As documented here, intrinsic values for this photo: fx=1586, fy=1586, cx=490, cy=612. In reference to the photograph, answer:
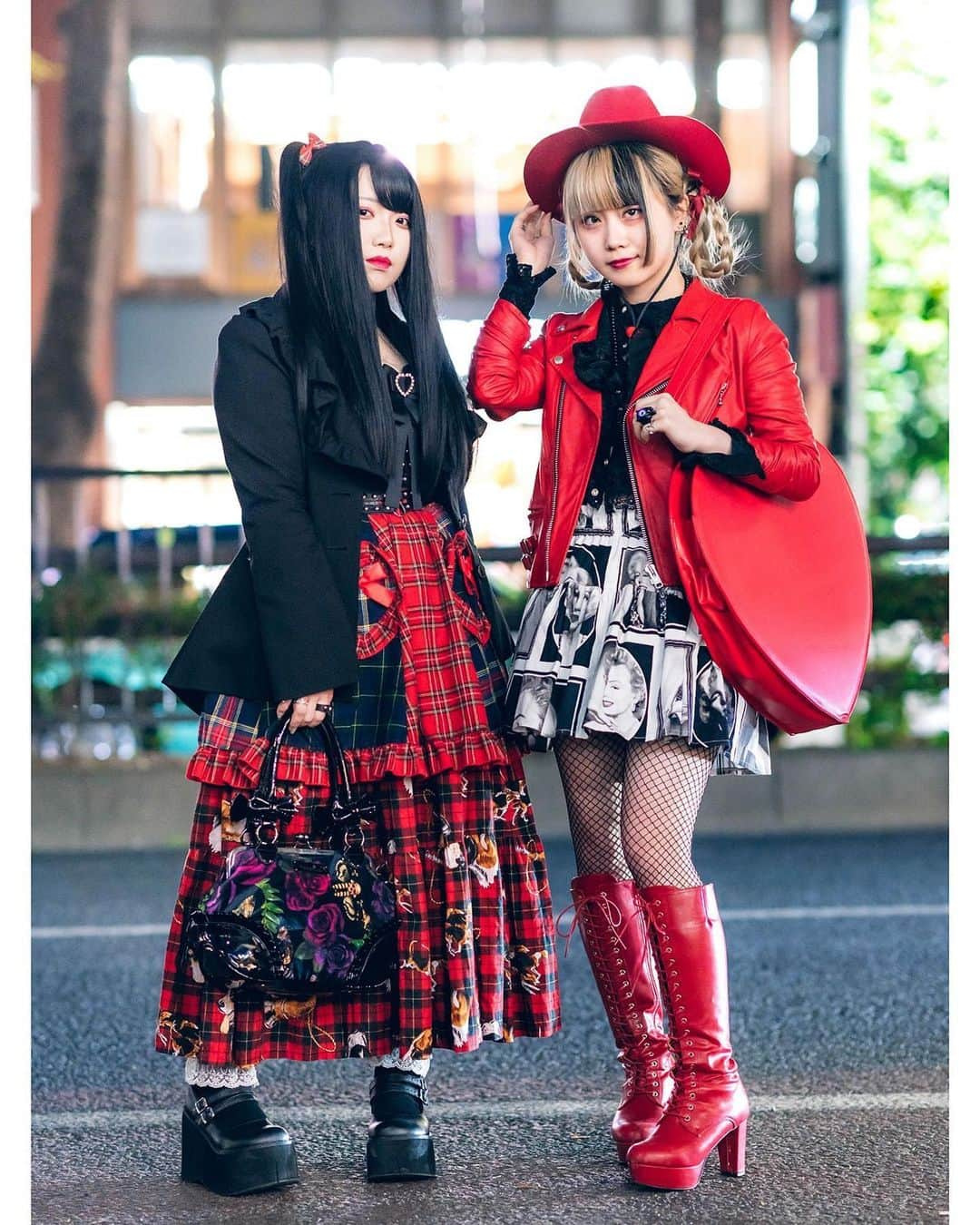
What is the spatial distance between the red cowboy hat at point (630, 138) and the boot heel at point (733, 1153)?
186 centimetres

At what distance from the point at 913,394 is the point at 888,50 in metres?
4.64

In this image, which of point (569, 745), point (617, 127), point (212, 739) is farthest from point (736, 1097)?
point (617, 127)

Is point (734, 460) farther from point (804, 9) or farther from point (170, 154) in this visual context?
point (170, 154)

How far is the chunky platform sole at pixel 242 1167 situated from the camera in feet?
9.74

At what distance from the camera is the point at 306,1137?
3330 millimetres

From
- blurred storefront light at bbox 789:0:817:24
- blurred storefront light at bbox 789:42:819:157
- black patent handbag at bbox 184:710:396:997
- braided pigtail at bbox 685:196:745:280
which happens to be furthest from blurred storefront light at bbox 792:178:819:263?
black patent handbag at bbox 184:710:396:997

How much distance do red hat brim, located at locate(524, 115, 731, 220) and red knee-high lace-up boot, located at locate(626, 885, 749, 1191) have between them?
142cm

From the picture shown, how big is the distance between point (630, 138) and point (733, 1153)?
6.52ft

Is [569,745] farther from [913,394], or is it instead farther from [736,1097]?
[913,394]

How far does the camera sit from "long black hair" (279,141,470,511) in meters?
3.04

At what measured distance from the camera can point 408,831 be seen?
3082mm

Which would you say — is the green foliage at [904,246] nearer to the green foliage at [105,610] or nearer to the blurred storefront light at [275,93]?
the blurred storefront light at [275,93]

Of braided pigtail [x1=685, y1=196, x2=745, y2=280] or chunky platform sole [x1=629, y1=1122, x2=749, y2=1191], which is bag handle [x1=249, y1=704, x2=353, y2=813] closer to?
chunky platform sole [x1=629, y1=1122, x2=749, y2=1191]

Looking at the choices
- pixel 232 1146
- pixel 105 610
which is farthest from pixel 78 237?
pixel 232 1146
